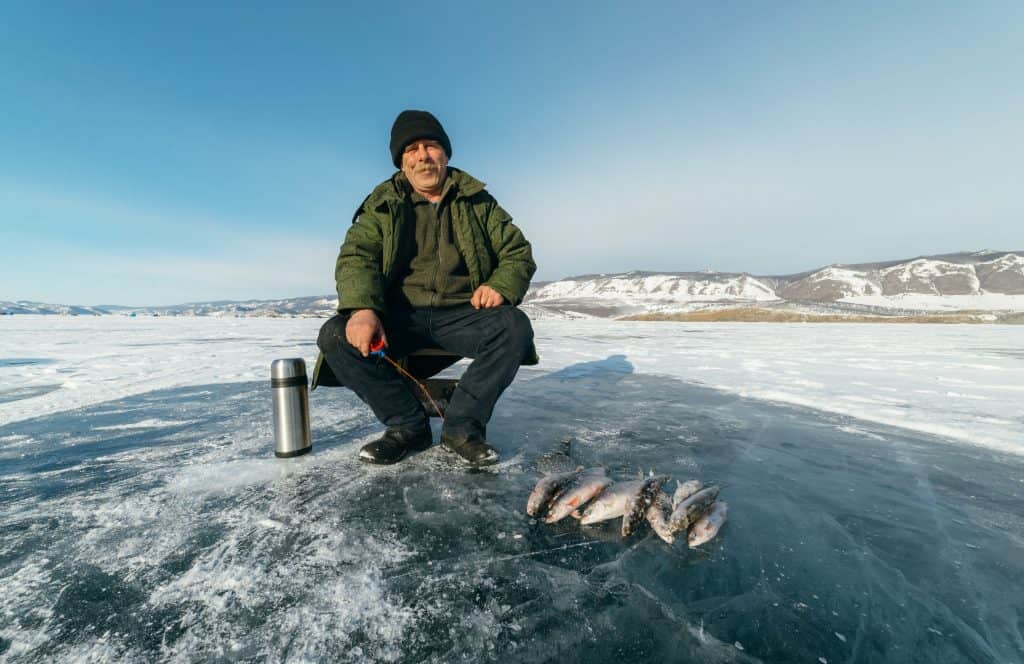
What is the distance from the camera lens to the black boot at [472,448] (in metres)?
2.54

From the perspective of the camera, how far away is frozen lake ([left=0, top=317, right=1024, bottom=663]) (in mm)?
1175

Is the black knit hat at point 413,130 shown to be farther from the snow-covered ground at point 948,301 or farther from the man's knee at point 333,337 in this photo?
the snow-covered ground at point 948,301

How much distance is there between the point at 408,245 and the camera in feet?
10.4

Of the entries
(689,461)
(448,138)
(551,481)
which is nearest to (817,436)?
(689,461)

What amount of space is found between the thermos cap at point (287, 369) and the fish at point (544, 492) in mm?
1638

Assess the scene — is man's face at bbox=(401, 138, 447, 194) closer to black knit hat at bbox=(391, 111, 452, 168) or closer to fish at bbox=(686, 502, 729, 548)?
black knit hat at bbox=(391, 111, 452, 168)

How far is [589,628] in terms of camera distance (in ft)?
3.99

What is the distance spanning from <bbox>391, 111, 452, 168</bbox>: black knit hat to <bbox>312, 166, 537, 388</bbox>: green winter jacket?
0.23 metres

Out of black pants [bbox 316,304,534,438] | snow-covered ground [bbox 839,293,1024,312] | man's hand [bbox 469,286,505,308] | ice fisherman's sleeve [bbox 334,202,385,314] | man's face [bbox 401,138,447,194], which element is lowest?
snow-covered ground [bbox 839,293,1024,312]

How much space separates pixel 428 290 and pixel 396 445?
44.7 inches

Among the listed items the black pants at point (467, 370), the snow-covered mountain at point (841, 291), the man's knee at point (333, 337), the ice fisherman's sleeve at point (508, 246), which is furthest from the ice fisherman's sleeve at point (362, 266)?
the snow-covered mountain at point (841, 291)

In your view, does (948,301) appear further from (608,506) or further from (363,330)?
(363,330)

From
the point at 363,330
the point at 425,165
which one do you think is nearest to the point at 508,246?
the point at 425,165

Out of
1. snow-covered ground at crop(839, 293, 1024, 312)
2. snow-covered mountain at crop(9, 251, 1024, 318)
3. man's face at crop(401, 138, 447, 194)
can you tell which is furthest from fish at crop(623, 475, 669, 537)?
snow-covered ground at crop(839, 293, 1024, 312)
